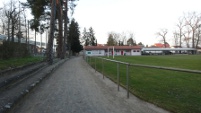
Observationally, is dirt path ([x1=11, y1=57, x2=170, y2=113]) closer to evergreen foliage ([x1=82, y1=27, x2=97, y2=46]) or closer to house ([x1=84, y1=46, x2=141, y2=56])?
house ([x1=84, y1=46, x2=141, y2=56])

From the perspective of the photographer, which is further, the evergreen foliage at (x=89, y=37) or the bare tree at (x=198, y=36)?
the evergreen foliage at (x=89, y=37)

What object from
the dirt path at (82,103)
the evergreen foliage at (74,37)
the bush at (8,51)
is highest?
the evergreen foliage at (74,37)

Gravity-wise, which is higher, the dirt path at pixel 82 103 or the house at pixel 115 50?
the house at pixel 115 50

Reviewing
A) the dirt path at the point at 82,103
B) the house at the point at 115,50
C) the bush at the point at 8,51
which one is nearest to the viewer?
the dirt path at the point at 82,103

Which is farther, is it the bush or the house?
the house

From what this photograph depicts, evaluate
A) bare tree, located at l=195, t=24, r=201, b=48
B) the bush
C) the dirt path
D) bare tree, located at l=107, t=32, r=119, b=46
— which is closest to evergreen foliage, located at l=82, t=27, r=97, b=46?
bare tree, located at l=107, t=32, r=119, b=46

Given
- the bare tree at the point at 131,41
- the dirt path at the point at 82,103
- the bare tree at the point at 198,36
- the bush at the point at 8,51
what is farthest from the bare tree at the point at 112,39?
the dirt path at the point at 82,103

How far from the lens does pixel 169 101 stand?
6863 mm

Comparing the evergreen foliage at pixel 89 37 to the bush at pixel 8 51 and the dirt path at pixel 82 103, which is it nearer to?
the bush at pixel 8 51

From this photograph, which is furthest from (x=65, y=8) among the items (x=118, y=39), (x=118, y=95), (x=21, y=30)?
(x=118, y=39)

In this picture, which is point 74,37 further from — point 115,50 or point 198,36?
point 198,36

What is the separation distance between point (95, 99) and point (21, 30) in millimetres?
51197

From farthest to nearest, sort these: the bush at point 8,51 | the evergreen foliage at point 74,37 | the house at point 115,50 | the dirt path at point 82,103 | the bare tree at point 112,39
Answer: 1. the bare tree at point 112,39
2. the house at point 115,50
3. the evergreen foliage at point 74,37
4. the bush at point 8,51
5. the dirt path at point 82,103

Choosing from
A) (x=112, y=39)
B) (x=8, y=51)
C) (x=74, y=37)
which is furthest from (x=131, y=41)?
(x=8, y=51)
